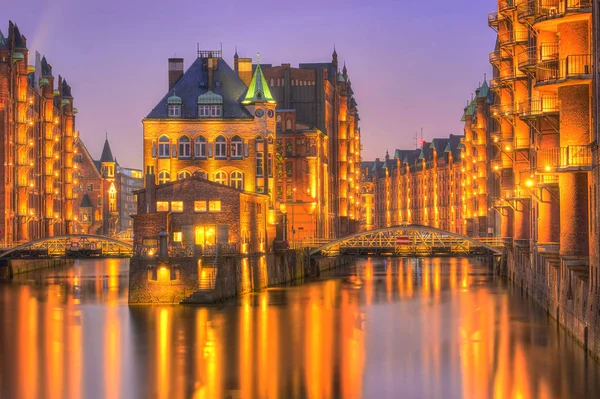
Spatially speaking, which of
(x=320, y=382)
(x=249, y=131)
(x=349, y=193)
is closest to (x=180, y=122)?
(x=249, y=131)

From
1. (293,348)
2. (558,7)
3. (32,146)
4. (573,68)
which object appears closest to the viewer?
(573,68)

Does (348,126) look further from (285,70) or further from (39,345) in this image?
(39,345)

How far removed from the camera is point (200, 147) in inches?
3654

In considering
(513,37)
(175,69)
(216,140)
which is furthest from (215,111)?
(513,37)

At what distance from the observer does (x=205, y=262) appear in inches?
2616

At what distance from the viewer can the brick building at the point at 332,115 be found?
422 feet

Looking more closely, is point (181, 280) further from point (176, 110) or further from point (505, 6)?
point (505, 6)

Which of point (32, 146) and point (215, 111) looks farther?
point (32, 146)

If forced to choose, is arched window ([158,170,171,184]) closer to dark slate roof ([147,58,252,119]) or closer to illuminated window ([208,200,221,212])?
dark slate roof ([147,58,252,119])

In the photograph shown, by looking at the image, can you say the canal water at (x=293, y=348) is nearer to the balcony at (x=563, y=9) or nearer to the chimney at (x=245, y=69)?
the balcony at (x=563, y=9)

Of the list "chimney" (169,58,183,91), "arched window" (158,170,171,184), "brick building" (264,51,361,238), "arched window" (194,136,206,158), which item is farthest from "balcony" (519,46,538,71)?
"brick building" (264,51,361,238)

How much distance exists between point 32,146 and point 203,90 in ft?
84.0

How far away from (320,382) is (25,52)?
234 feet

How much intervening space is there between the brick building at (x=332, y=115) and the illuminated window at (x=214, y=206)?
45283 millimetres
